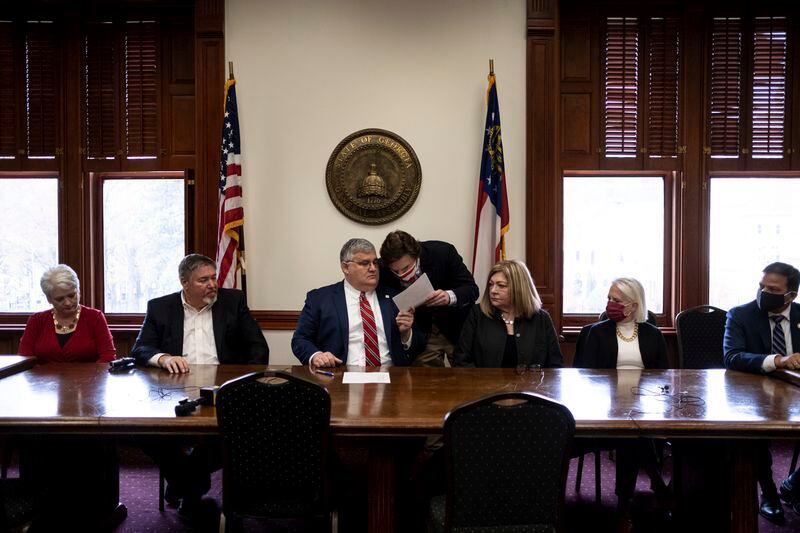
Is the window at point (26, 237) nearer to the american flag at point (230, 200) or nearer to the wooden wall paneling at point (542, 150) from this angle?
the american flag at point (230, 200)

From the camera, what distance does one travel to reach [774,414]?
262 centimetres

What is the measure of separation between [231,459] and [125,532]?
58.0 inches

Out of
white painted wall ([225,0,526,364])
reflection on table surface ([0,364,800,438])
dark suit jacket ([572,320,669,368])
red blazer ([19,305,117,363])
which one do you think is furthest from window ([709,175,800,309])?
red blazer ([19,305,117,363])

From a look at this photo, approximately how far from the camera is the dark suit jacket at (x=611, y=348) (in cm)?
382

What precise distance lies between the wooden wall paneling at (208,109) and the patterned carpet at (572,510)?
189 centimetres

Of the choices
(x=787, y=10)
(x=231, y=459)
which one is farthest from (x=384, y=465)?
(x=787, y=10)

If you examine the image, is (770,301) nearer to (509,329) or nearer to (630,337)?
(630,337)

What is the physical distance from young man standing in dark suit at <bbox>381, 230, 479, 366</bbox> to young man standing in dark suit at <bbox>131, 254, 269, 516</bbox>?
3.09 ft

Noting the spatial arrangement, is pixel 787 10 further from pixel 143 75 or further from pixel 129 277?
pixel 129 277

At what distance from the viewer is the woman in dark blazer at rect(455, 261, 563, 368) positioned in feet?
12.3

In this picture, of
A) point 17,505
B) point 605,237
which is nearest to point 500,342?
point 605,237

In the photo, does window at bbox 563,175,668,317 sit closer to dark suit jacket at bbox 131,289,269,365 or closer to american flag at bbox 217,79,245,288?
american flag at bbox 217,79,245,288

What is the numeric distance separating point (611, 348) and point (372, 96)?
278 cm

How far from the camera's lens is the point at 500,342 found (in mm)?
3762
